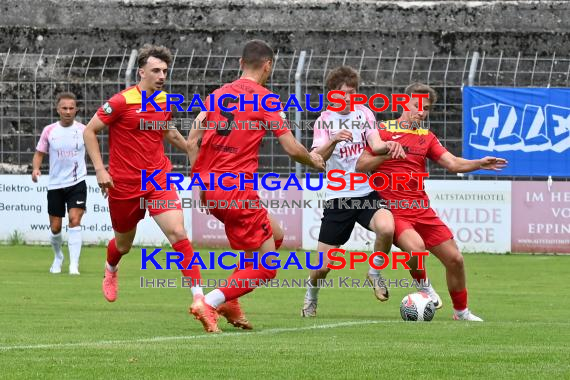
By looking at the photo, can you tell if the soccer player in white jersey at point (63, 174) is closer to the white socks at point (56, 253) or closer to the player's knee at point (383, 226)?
the white socks at point (56, 253)

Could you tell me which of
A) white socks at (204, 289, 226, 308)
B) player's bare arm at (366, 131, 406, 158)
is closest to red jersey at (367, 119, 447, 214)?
player's bare arm at (366, 131, 406, 158)

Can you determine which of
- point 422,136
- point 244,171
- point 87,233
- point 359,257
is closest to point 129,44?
point 87,233

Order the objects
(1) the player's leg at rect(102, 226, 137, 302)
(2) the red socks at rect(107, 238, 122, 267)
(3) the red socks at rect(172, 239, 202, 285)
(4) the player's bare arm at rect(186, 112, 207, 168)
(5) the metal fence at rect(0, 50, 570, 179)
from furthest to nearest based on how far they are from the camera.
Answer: (5) the metal fence at rect(0, 50, 570, 179) < (2) the red socks at rect(107, 238, 122, 267) < (1) the player's leg at rect(102, 226, 137, 302) < (3) the red socks at rect(172, 239, 202, 285) < (4) the player's bare arm at rect(186, 112, 207, 168)

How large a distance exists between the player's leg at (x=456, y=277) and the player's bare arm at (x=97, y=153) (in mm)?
3032

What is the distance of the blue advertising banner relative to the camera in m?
22.6

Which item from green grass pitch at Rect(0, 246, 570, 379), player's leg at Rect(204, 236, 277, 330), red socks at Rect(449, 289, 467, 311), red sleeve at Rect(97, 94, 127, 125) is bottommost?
green grass pitch at Rect(0, 246, 570, 379)

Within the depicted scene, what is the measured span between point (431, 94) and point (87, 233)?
1219cm

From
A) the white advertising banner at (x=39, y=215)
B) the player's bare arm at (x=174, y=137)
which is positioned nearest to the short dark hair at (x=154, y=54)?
the player's bare arm at (x=174, y=137)

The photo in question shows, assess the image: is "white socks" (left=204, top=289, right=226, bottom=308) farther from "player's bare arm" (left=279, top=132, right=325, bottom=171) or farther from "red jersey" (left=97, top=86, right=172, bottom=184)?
"red jersey" (left=97, top=86, right=172, bottom=184)

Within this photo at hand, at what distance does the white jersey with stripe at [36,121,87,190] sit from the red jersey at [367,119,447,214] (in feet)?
22.7

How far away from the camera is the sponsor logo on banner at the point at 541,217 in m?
22.3

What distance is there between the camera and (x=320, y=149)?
11.8 metres

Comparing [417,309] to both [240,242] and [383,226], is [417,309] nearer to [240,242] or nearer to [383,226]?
[383,226]

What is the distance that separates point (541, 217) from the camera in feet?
73.5
